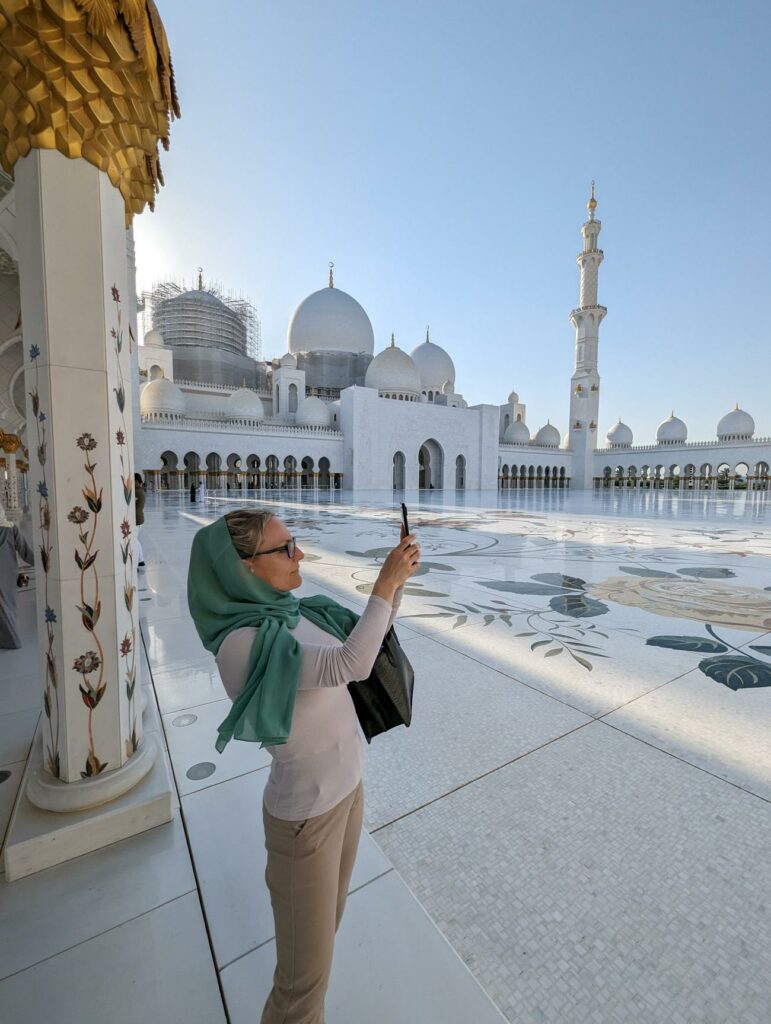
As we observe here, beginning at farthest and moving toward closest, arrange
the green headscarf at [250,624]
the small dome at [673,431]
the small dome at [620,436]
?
the small dome at [620,436], the small dome at [673,431], the green headscarf at [250,624]

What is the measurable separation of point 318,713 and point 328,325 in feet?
82.7

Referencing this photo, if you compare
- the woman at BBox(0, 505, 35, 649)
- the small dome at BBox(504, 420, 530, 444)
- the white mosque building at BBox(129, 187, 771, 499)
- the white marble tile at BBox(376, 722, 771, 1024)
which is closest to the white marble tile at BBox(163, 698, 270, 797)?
the white marble tile at BBox(376, 722, 771, 1024)

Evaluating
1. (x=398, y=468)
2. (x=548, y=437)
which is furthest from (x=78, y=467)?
(x=548, y=437)

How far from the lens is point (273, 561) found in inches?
26.4

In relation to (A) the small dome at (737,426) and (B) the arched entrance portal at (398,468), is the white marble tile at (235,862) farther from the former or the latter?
(A) the small dome at (737,426)

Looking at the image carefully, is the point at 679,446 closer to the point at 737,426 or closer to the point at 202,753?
the point at 737,426

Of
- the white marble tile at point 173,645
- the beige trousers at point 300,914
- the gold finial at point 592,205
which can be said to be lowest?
Answer: the white marble tile at point 173,645

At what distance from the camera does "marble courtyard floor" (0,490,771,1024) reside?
71cm

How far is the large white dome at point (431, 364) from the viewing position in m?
26.3

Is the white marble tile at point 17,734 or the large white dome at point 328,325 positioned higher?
the large white dome at point 328,325

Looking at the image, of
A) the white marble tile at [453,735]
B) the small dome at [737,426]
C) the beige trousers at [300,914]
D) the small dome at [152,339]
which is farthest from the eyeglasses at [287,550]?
the small dome at [737,426]

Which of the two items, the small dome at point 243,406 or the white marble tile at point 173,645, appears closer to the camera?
the white marble tile at point 173,645

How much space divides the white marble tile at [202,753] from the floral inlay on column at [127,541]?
172 mm

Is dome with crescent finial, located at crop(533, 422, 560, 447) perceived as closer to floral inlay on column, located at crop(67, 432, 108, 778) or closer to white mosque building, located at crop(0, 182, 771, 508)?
white mosque building, located at crop(0, 182, 771, 508)
